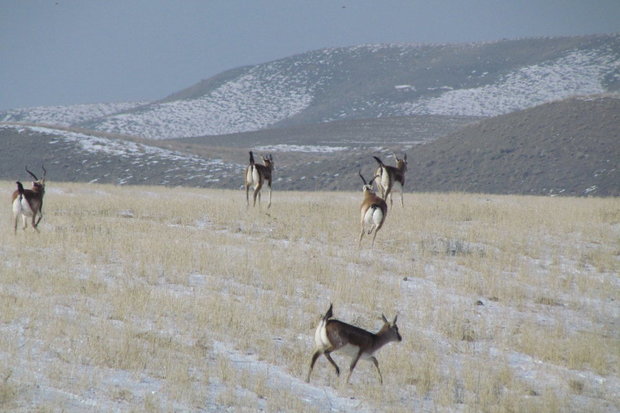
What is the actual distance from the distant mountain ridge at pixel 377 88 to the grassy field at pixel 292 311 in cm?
11188

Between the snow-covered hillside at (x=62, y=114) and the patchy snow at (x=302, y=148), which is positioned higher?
the snow-covered hillside at (x=62, y=114)

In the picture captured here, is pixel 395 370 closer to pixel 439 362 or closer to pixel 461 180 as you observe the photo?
pixel 439 362

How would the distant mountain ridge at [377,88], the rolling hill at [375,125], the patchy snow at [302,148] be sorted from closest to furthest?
1. the rolling hill at [375,125]
2. the patchy snow at [302,148]
3. the distant mountain ridge at [377,88]

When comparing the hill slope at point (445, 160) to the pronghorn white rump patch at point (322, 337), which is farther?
the hill slope at point (445, 160)

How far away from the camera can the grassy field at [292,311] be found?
27.7 ft

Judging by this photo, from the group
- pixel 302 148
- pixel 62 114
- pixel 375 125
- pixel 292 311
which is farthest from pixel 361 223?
pixel 62 114

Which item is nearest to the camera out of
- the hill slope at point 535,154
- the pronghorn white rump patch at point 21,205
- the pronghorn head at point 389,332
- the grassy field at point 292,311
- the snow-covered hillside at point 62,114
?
the grassy field at point 292,311

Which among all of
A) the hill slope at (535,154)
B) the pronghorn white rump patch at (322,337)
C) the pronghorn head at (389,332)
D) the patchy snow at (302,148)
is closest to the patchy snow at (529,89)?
the patchy snow at (302,148)

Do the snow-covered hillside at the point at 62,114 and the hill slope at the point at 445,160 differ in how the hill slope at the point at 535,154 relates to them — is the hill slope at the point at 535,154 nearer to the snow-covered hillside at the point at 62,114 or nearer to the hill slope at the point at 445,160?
the hill slope at the point at 445,160

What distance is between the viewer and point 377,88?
168 metres

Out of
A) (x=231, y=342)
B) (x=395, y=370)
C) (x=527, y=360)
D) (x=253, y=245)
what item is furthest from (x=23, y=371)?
(x=253, y=245)

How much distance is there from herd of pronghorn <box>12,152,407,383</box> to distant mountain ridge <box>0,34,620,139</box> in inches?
4240

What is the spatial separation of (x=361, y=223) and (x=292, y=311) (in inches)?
215

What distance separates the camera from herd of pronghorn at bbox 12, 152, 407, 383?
8305 millimetres
